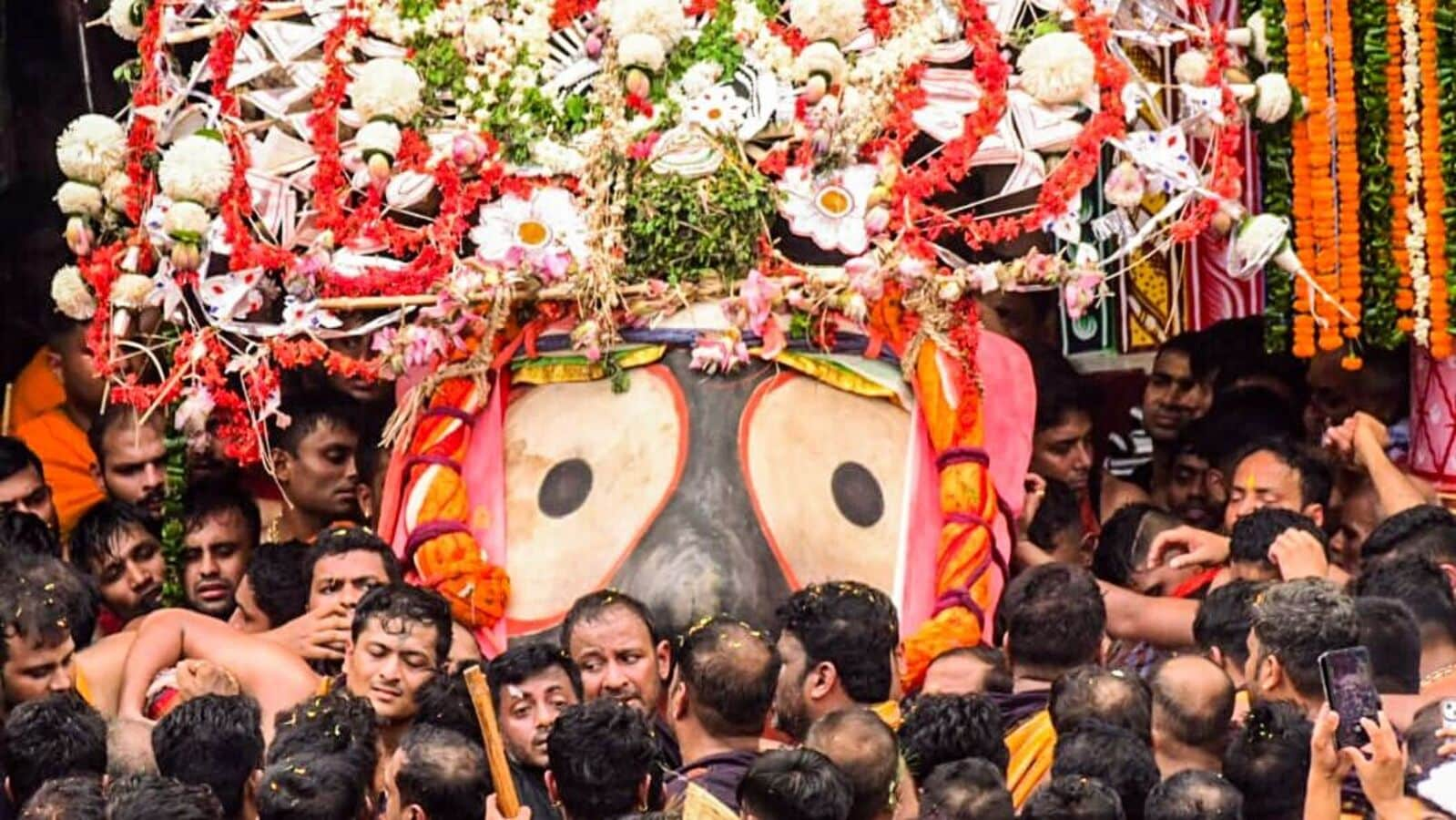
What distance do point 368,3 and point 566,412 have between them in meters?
1.43

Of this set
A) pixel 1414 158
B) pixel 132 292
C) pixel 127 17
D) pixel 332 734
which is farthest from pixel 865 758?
pixel 127 17

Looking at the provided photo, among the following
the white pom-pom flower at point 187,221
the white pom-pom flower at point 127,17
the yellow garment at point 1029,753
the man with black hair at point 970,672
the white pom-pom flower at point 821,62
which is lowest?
the yellow garment at point 1029,753

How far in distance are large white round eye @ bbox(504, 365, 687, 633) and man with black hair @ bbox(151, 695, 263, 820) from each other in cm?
270

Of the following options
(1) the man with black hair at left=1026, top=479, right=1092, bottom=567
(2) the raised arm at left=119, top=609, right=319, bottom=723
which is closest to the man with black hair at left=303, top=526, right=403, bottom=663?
(2) the raised arm at left=119, top=609, right=319, bottom=723

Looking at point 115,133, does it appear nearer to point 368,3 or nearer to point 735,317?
point 368,3

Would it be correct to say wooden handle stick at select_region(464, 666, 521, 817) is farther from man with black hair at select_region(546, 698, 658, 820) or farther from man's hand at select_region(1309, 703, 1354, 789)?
man's hand at select_region(1309, 703, 1354, 789)

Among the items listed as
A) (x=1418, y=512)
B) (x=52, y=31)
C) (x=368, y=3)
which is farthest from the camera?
(x=52, y=31)

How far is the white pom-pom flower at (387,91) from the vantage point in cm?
1334

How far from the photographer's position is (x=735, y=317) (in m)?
13.2

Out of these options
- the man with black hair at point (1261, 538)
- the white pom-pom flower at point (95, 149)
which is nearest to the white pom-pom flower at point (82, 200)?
the white pom-pom flower at point (95, 149)

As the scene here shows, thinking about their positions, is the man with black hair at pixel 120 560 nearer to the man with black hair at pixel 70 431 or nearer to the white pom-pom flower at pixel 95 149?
the man with black hair at pixel 70 431

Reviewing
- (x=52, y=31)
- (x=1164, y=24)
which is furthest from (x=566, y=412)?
(x=52, y=31)

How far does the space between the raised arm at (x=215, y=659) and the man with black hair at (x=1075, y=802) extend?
2874 millimetres

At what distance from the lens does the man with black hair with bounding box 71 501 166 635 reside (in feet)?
44.4
